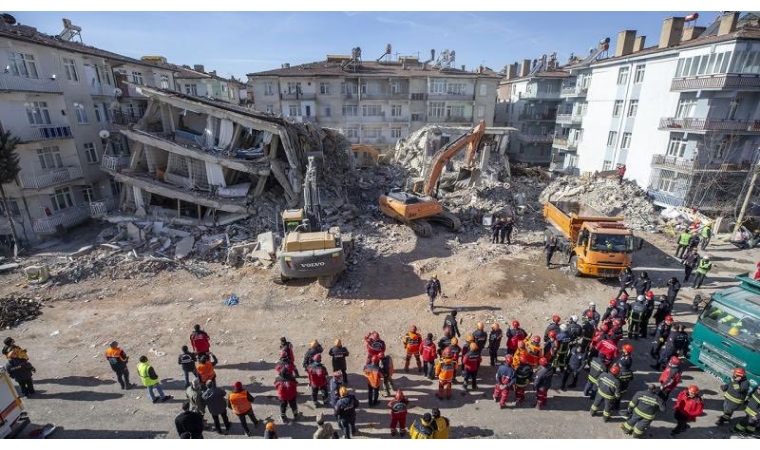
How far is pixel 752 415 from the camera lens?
7246 mm

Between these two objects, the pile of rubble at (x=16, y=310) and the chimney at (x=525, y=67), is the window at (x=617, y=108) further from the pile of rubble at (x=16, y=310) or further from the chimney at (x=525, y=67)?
the pile of rubble at (x=16, y=310)

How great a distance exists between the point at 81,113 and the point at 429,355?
25.3 meters

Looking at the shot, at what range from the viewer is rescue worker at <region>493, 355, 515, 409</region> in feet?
26.9

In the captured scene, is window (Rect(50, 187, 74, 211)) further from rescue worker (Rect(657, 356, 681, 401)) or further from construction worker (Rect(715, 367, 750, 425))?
construction worker (Rect(715, 367, 750, 425))

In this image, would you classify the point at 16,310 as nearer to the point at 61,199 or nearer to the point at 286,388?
the point at 61,199

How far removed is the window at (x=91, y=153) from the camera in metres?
22.5

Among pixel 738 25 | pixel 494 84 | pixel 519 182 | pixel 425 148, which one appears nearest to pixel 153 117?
pixel 425 148

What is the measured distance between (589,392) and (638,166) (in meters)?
24.8

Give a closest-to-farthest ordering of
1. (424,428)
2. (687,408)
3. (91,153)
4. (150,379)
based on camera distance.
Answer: (424,428) < (687,408) < (150,379) < (91,153)

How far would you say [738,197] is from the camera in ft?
70.4

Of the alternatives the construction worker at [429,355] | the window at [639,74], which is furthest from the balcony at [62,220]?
the window at [639,74]

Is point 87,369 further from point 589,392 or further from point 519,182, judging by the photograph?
point 519,182

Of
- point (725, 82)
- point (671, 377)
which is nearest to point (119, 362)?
point (671, 377)

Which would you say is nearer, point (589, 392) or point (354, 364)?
point (589, 392)
